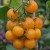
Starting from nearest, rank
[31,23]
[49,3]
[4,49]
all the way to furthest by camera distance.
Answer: [31,23], [49,3], [4,49]

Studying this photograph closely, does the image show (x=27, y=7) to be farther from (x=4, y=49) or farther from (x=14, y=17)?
(x=4, y=49)

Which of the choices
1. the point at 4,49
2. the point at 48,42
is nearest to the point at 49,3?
the point at 48,42

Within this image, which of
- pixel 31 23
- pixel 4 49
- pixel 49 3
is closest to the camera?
pixel 31 23

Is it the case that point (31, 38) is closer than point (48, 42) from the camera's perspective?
Yes

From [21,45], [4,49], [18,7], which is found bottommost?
[4,49]

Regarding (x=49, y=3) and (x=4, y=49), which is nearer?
Answer: (x=49, y=3)

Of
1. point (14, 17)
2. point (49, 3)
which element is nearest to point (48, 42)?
point (49, 3)

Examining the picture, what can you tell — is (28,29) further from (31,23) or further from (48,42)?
(48,42)

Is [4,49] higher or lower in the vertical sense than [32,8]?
lower
